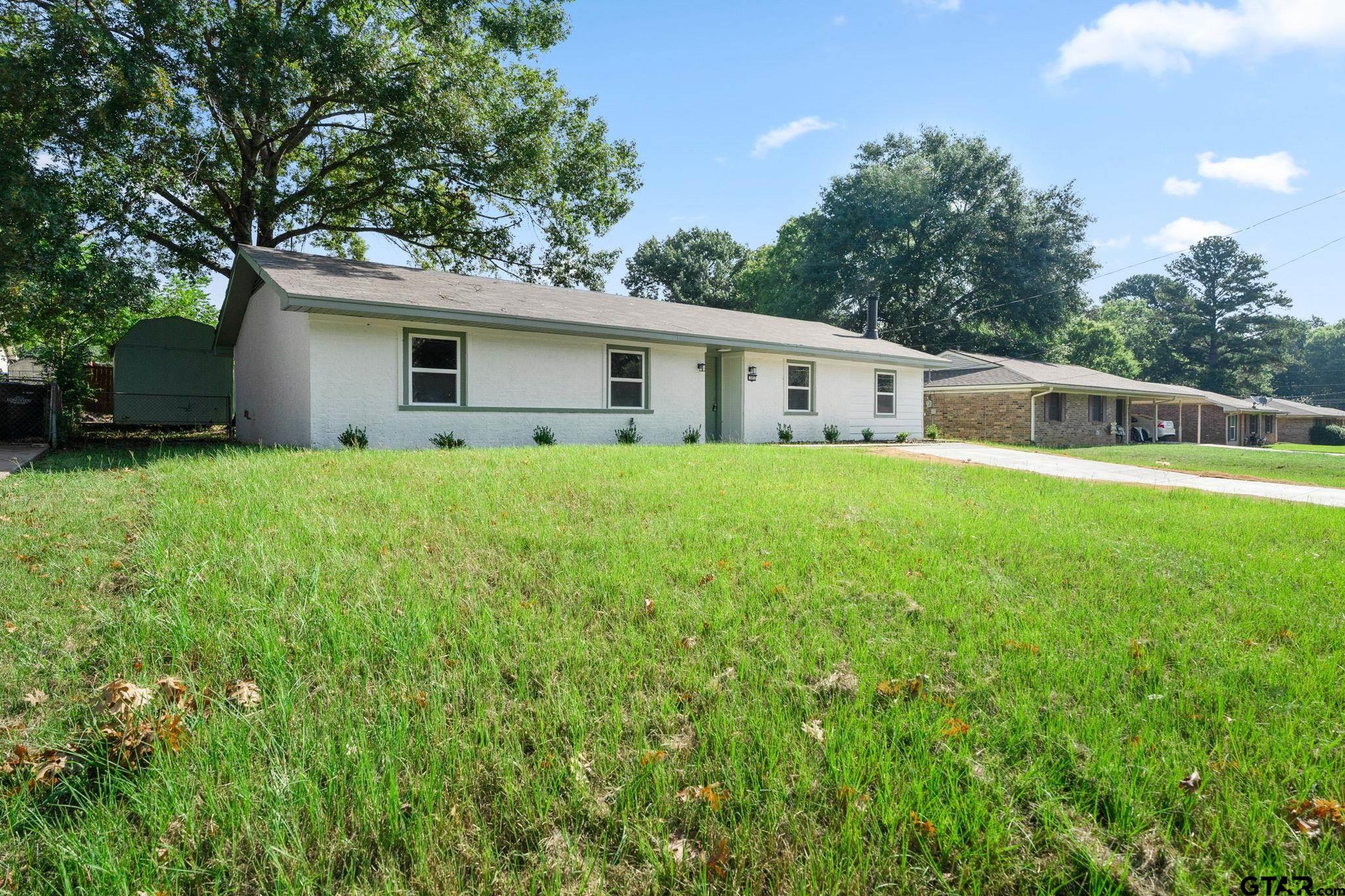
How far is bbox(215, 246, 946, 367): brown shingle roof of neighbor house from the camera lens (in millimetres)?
10773

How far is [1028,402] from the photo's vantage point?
23.1 meters

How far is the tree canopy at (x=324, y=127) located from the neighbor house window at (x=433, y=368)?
21.6ft

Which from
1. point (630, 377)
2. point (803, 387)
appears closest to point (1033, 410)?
point (803, 387)

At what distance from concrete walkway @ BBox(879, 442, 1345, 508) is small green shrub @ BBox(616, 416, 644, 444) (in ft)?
17.3

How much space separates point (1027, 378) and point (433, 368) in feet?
67.8

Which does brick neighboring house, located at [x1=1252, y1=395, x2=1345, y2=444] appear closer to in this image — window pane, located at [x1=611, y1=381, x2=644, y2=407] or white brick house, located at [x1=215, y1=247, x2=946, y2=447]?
white brick house, located at [x1=215, y1=247, x2=946, y2=447]

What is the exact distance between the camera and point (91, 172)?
1412cm

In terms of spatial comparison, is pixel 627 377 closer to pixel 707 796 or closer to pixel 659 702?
pixel 659 702

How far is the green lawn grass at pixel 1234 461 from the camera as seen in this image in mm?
14123

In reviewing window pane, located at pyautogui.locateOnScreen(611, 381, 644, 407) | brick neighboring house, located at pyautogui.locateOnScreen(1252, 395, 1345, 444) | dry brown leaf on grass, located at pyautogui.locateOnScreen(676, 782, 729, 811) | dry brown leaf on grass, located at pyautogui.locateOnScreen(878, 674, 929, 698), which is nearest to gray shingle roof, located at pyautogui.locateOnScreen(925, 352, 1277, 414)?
window pane, located at pyautogui.locateOnScreen(611, 381, 644, 407)

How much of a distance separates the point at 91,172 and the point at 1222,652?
20.3 meters

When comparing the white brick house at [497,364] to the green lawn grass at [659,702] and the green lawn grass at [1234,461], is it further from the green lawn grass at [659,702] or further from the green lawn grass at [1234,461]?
the green lawn grass at [1234,461]

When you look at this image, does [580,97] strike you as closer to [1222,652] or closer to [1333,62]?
[1333,62]

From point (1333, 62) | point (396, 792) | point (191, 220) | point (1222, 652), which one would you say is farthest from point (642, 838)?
point (191, 220)
